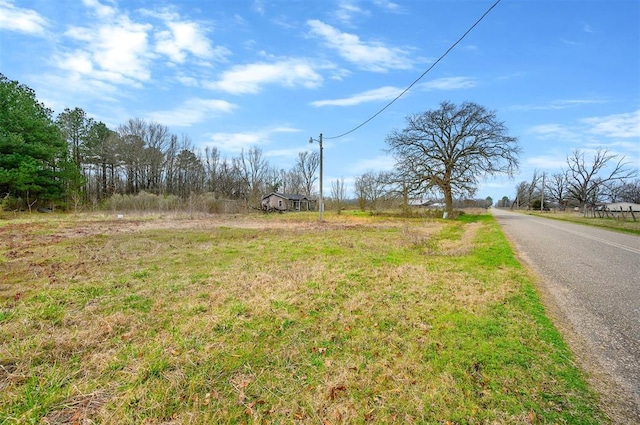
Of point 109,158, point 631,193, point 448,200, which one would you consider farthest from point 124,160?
point 631,193

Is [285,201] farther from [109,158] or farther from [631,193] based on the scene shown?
[631,193]

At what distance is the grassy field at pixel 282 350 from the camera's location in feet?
7.56

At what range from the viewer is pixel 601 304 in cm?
447

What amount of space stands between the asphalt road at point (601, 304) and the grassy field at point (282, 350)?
30cm

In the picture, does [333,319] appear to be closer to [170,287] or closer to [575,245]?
[170,287]

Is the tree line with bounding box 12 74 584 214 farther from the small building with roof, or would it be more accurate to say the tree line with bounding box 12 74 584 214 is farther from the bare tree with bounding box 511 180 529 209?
the bare tree with bounding box 511 180 529 209

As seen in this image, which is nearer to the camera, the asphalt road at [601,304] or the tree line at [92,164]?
the asphalt road at [601,304]

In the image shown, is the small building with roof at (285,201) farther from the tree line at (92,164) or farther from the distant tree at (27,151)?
the distant tree at (27,151)

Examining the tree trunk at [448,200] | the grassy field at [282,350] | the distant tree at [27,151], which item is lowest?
the grassy field at [282,350]

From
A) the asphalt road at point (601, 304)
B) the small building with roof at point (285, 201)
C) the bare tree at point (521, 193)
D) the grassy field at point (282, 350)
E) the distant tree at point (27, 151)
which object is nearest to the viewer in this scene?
the grassy field at point (282, 350)

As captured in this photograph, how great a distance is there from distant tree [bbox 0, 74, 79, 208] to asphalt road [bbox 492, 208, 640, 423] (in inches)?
1291

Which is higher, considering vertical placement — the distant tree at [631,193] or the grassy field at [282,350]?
the distant tree at [631,193]

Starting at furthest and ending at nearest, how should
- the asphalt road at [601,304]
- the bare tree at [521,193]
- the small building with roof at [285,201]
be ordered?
the bare tree at [521,193] < the small building with roof at [285,201] < the asphalt road at [601,304]

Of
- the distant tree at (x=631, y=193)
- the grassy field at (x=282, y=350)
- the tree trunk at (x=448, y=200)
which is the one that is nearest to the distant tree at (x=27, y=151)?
the grassy field at (x=282, y=350)
